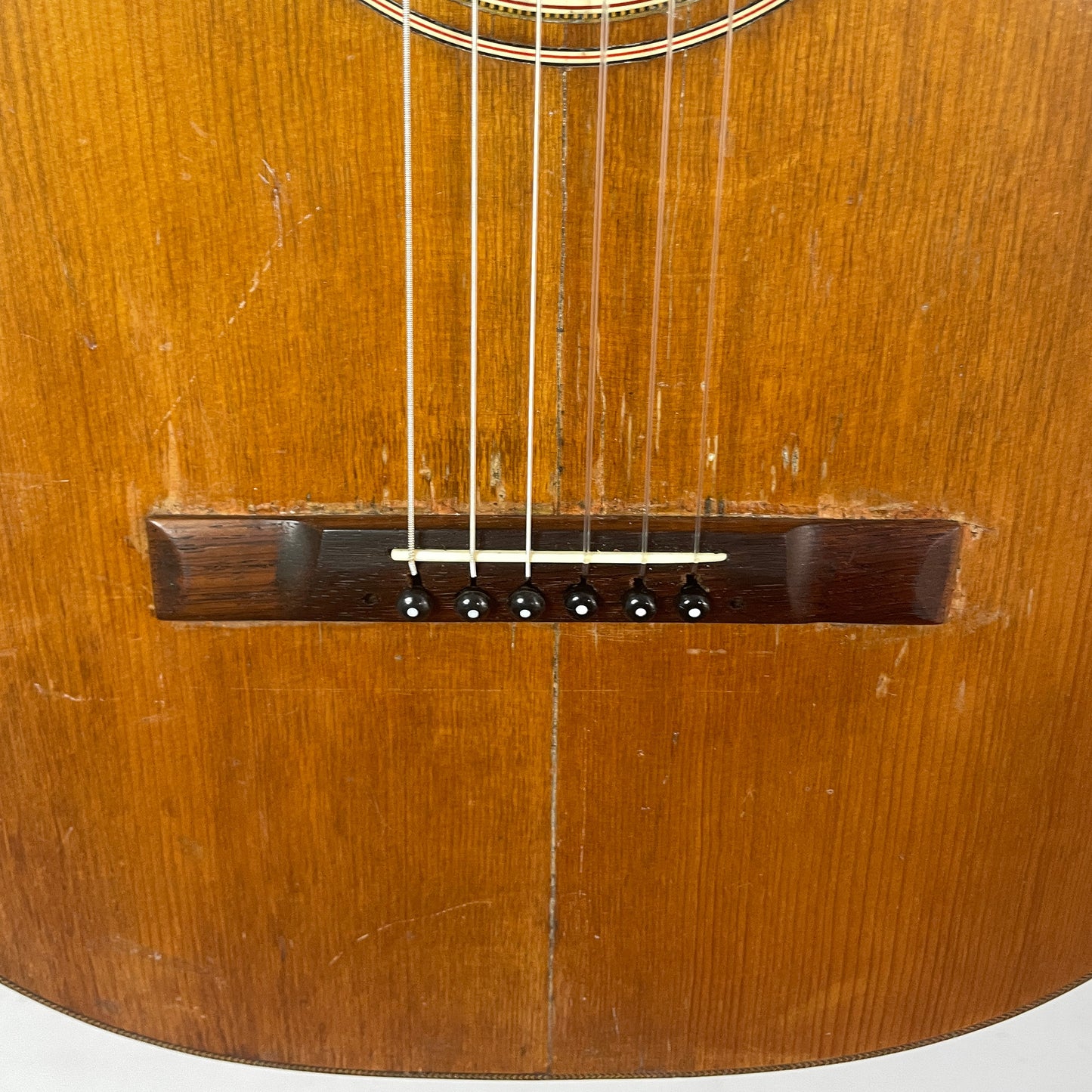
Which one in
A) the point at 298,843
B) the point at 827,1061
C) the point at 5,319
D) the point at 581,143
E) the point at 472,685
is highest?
the point at 581,143

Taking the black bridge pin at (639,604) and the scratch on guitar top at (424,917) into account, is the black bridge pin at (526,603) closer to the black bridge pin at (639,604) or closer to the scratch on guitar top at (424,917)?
the black bridge pin at (639,604)

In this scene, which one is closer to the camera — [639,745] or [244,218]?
[244,218]

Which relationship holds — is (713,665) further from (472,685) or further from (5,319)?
(5,319)

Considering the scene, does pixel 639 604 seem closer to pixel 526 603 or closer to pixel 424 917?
pixel 526 603

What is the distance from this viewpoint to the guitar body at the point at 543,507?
58 cm

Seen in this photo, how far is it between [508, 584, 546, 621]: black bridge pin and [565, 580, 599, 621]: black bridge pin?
2cm

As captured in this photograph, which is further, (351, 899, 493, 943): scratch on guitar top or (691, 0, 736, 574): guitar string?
(351, 899, 493, 943): scratch on guitar top

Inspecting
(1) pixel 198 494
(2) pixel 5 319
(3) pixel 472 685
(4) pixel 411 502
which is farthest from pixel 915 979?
(2) pixel 5 319

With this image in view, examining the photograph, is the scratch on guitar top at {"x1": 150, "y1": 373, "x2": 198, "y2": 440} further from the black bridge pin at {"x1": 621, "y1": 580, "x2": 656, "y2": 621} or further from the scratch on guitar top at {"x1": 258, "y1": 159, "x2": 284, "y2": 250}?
the black bridge pin at {"x1": 621, "y1": 580, "x2": 656, "y2": 621}

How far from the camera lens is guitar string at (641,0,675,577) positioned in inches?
22.4

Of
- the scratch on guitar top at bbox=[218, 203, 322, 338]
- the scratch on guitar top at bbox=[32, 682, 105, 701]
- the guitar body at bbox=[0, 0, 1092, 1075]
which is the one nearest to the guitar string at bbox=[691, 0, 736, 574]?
the guitar body at bbox=[0, 0, 1092, 1075]

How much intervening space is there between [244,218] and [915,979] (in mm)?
757

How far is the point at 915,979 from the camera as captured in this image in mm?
776

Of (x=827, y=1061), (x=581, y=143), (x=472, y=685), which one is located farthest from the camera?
(x=827, y=1061)
